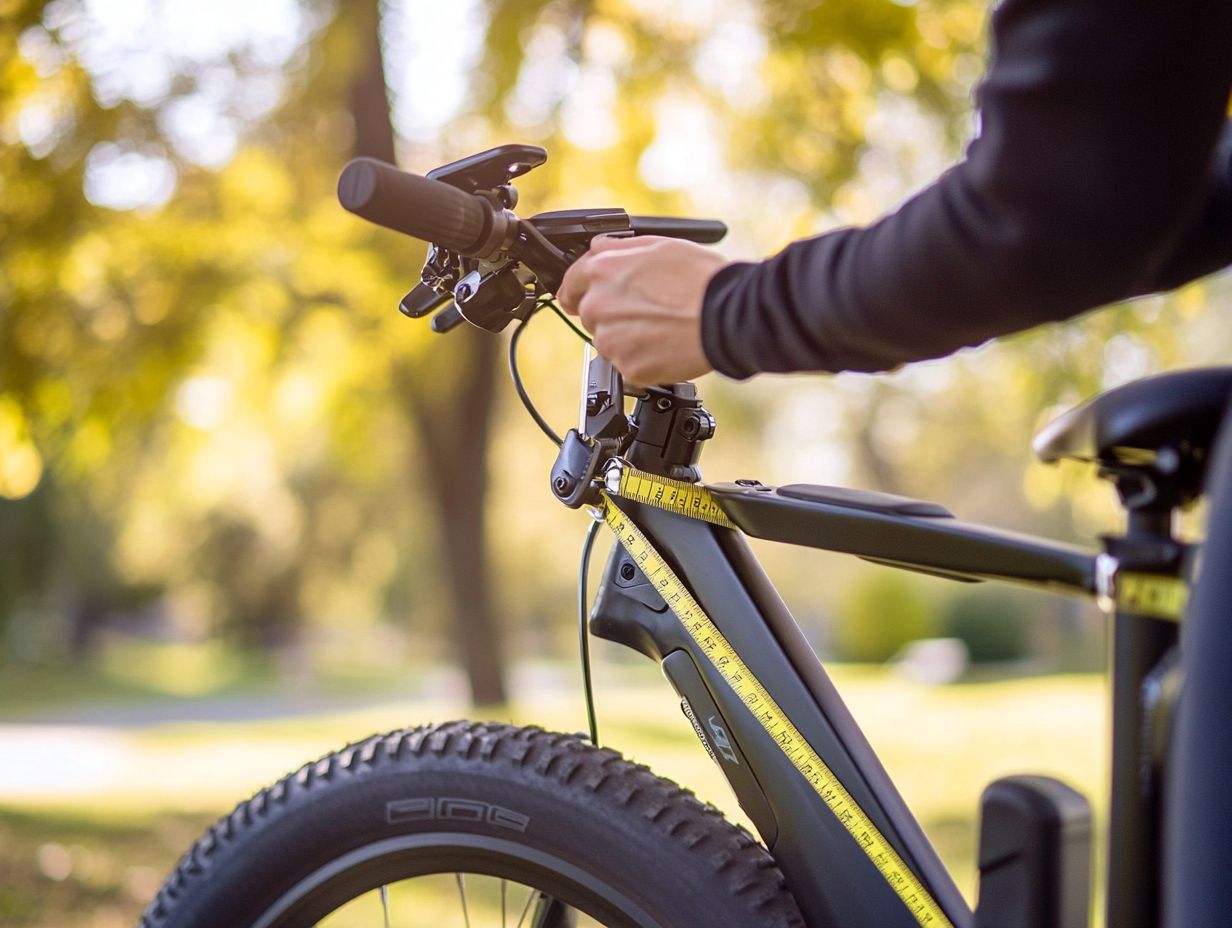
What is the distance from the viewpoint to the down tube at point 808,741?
1.29m

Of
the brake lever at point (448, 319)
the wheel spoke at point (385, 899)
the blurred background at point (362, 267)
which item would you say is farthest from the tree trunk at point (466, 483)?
the wheel spoke at point (385, 899)

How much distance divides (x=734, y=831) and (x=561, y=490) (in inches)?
18.4

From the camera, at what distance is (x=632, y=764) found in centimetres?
139

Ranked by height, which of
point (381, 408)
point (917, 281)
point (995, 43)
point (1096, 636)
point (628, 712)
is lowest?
point (917, 281)

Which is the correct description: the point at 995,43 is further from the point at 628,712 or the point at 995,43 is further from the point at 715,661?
the point at 628,712

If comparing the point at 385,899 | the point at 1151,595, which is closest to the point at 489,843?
the point at 385,899

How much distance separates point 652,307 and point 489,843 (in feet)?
2.15

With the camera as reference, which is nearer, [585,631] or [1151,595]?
[1151,595]

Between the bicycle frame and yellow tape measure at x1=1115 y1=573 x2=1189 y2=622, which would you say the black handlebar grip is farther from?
yellow tape measure at x1=1115 y1=573 x2=1189 y2=622

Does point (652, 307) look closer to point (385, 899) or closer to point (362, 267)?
point (385, 899)

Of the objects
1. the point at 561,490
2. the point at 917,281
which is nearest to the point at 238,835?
the point at 561,490

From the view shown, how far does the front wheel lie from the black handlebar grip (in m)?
0.60

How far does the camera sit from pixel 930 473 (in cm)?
3216

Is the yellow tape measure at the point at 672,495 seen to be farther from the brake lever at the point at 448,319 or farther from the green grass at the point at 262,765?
the green grass at the point at 262,765
